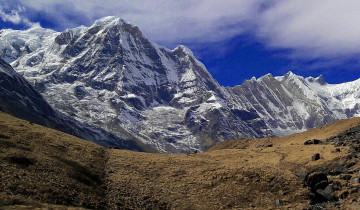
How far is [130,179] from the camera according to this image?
4350cm

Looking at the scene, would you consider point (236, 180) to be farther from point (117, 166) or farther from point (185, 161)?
point (117, 166)

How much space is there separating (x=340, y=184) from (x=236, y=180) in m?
11.0

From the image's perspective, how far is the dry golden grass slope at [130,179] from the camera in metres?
34.6

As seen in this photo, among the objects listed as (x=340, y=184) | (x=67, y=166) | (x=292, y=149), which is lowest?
(x=340, y=184)

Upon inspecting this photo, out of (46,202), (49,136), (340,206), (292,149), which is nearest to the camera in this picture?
(46,202)

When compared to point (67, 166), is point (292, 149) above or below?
above

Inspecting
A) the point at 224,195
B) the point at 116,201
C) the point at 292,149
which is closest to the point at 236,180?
the point at 224,195

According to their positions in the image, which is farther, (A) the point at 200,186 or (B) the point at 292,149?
(B) the point at 292,149

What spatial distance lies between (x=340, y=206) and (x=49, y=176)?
27.4m

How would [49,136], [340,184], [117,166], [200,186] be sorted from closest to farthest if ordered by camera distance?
[340,184] < [200,186] < [117,166] < [49,136]

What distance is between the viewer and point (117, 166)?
47.7m

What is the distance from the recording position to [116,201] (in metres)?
37.0

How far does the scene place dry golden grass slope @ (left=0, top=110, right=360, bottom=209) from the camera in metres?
34.6

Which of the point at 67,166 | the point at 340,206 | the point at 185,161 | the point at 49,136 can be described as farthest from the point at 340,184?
the point at 49,136
